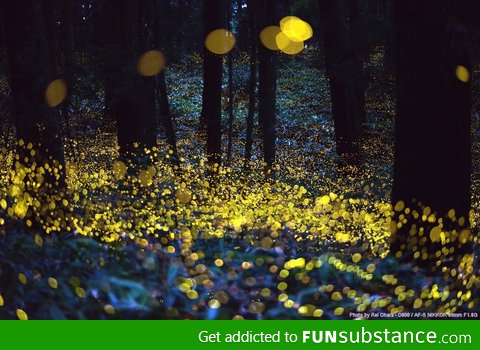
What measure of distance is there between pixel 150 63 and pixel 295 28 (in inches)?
643

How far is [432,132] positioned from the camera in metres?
5.80

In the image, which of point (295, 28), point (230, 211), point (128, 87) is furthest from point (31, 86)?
point (295, 28)

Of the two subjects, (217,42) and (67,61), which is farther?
(217,42)

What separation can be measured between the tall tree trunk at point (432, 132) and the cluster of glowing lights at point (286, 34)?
8.35 meters

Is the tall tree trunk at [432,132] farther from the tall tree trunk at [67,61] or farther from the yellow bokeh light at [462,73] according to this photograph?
the tall tree trunk at [67,61]

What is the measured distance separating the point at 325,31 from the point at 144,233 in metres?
8.78

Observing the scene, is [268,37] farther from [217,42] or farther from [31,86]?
[31,86]

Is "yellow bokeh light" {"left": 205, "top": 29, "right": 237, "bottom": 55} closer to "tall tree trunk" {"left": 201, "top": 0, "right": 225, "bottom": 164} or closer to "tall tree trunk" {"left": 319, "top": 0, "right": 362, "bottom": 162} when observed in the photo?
"tall tree trunk" {"left": 201, "top": 0, "right": 225, "bottom": 164}

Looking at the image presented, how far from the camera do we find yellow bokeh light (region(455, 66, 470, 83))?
5688 millimetres

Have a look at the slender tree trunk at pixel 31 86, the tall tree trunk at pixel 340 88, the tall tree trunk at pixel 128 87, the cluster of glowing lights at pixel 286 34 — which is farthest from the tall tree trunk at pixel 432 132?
the cluster of glowing lights at pixel 286 34

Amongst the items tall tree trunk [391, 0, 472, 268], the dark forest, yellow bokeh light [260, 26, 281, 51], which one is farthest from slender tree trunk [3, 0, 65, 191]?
yellow bokeh light [260, 26, 281, 51]

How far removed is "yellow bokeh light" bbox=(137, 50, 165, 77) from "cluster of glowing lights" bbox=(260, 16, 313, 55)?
9.32 ft

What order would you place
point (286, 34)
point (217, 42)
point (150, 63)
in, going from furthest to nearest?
point (286, 34), point (150, 63), point (217, 42)
